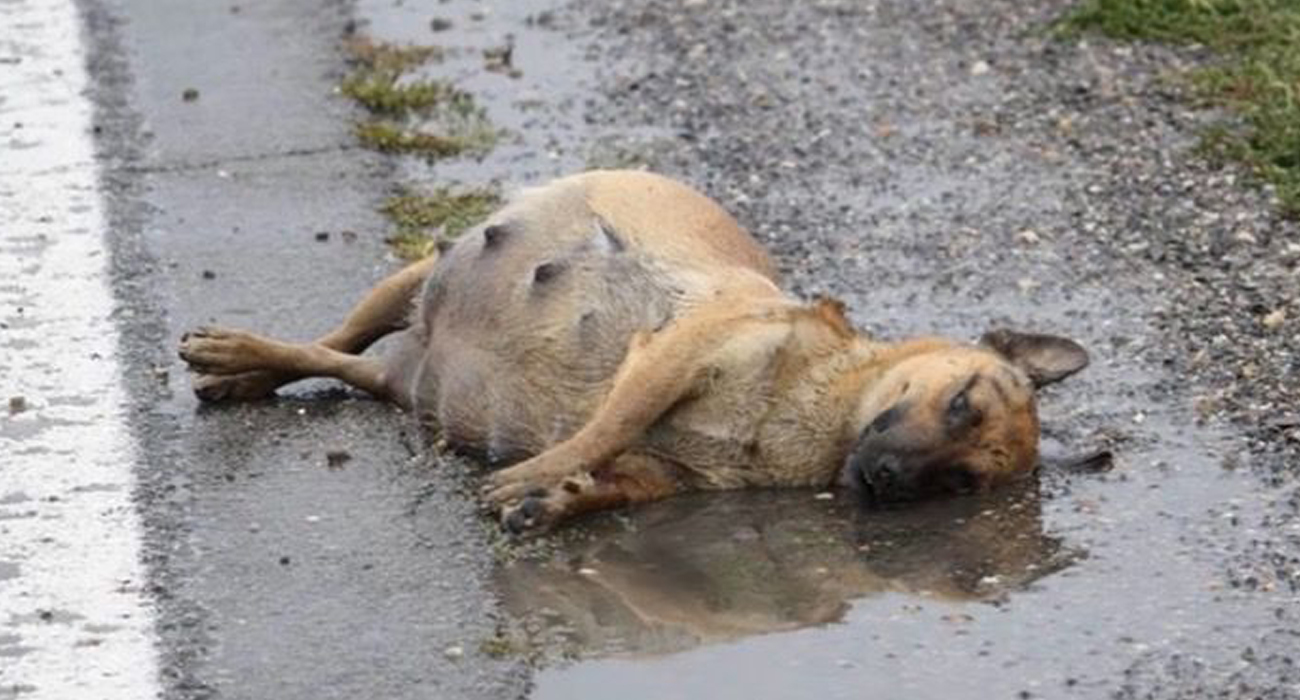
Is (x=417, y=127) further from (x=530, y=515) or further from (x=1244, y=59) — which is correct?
A: (x=530, y=515)

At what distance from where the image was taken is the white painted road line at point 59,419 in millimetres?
5992

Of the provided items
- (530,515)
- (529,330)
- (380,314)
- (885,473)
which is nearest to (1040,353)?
(885,473)

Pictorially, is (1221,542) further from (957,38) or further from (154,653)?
(957,38)

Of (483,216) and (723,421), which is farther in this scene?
(483,216)

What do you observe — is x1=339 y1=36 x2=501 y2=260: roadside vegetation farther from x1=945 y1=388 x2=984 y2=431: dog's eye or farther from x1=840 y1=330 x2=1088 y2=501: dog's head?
x1=945 y1=388 x2=984 y2=431: dog's eye

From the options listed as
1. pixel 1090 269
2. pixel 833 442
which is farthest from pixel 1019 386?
pixel 1090 269

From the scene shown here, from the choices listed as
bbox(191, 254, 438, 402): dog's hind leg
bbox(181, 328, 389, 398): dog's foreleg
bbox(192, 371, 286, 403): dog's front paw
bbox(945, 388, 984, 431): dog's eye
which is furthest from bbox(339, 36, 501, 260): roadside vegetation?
bbox(945, 388, 984, 431): dog's eye

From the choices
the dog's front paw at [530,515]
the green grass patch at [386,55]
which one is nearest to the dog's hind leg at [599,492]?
the dog's front paw at [530,515]

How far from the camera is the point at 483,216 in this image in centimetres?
870

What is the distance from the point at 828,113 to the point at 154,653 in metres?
4.13

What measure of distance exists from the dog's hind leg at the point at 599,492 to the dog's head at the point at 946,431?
406 millimetres

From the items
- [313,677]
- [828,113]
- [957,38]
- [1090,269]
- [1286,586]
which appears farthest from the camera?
[957,38]

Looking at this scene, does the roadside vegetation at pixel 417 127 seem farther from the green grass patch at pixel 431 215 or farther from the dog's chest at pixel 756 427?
the dog's chest at pixel 756 427

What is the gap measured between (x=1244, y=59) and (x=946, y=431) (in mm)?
3285
